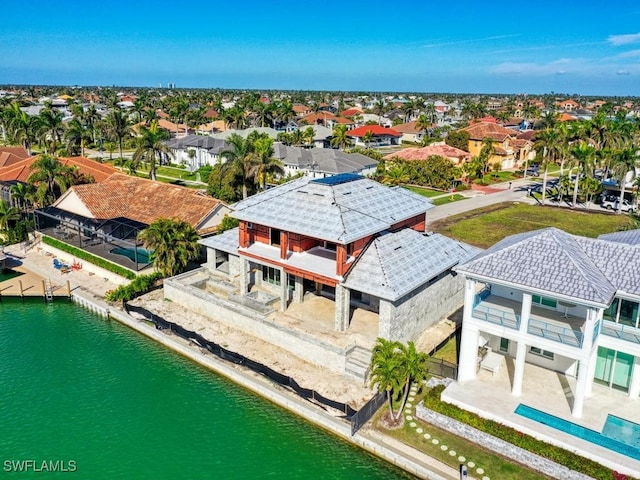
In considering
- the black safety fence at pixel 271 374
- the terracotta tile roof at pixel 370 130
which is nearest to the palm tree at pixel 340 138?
the terracotta tile roof at pixel 370 130

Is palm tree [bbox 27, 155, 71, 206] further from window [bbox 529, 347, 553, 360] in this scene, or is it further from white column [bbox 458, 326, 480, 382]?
window [bbox 529, 347, 553, 360]

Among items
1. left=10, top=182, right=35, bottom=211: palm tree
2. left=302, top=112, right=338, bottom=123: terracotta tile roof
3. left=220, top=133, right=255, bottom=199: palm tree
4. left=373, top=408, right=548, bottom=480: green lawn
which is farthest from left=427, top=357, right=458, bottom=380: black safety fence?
left=302, top=112, right=338, bottom=123: terracotta tile roof

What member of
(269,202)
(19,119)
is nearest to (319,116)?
(19,119)

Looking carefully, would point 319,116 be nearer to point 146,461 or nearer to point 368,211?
point 368,211

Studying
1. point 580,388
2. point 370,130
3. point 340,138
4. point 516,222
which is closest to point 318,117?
point 370,130

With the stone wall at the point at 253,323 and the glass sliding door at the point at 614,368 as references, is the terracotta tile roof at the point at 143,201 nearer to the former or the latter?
the stone wall at the point at 253,323

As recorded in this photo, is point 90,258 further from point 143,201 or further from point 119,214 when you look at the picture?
point 143,201
